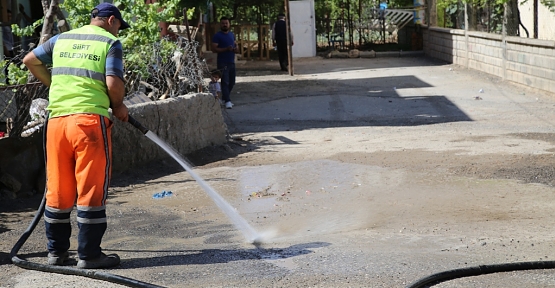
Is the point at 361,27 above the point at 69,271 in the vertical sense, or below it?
above

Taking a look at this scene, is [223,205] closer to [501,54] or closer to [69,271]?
[69,271]

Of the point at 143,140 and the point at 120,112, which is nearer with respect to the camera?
the point at 120,112

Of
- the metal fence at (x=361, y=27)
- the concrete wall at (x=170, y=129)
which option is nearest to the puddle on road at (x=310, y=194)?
the concrete wall at (x=170, y=129)

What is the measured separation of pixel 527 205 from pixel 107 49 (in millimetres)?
4043

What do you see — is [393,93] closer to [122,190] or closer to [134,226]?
[122,190]

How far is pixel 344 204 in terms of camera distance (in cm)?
767

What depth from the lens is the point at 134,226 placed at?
7.07 m

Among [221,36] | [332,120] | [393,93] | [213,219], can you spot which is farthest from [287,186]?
[393,93]

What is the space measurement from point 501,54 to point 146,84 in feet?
37.2

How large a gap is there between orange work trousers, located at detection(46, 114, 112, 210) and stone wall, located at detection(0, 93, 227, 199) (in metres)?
2.75

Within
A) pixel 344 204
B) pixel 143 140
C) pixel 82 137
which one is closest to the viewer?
pixel 82 137

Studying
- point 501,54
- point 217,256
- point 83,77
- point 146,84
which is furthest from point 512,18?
point 83,77

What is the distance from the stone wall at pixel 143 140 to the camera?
26.8ft

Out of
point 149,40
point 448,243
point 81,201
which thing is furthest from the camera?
point 149,40
